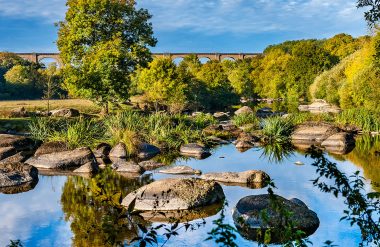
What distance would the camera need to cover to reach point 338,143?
83.2ft

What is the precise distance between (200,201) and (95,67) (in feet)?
78.8

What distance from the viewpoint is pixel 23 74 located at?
62.7 m

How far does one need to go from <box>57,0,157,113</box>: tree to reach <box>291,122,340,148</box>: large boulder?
14.2 m

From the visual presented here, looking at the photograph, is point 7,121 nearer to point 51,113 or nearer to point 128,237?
point 51,113

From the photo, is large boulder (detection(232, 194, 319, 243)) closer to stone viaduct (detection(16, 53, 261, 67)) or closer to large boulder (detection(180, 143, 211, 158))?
large boulder (detection(180, 143, 211, 158))

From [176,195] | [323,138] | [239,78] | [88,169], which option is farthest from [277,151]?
[239,78]

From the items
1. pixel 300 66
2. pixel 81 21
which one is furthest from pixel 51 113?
pixel 300 66

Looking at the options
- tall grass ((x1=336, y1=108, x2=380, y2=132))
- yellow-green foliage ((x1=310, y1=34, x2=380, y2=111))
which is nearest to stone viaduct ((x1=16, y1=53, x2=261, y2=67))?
yellow-green foliage ((x1=310, y1=34, x2=380, y2=111))

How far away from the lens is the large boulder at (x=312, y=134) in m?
27.9

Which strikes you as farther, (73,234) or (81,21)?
(81,21)

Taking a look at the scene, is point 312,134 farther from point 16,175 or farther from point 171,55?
point 171,55

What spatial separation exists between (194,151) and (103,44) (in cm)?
1503

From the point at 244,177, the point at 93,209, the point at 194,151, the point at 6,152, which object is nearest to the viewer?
the point at 93,209

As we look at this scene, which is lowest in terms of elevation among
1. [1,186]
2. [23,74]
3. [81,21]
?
[1,186]
